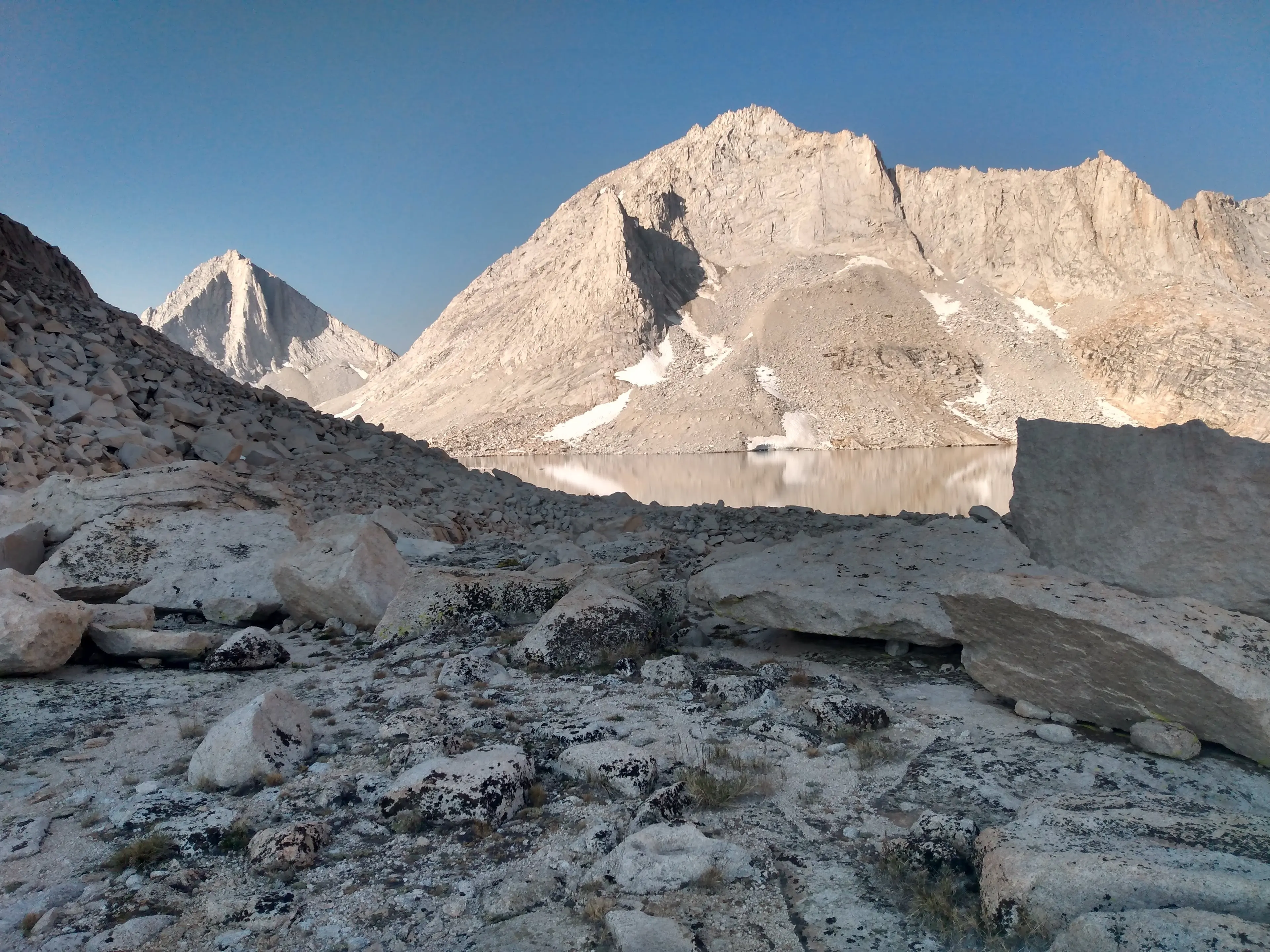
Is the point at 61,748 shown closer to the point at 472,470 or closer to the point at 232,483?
the point at 232,483

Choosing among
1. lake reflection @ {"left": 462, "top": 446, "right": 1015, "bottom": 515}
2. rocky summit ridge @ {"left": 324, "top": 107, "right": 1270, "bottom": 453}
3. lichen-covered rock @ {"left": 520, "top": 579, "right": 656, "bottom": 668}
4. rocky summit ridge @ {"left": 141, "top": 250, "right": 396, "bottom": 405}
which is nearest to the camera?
lichen-covered rock @ {"left": 520, "top": 579, "right": 656, "bottom": 668}

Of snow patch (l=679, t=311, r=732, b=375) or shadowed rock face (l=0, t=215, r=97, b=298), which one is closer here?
shadowed rock face (l=0, t=215, r=97, b=298)

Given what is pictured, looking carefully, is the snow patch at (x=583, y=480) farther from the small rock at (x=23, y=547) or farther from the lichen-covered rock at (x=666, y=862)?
the lichen-covered rock at (x=666, y=862)

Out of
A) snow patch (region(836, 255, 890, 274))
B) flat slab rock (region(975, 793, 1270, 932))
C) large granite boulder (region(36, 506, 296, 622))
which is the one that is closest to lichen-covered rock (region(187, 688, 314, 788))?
flat slab rock (region(975, 793, 1270, 932))

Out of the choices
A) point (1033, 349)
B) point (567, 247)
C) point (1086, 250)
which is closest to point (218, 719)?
point (1033, 349)

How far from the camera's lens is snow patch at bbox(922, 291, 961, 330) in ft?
255

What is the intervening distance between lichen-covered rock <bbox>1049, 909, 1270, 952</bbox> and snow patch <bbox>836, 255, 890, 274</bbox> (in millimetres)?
86633

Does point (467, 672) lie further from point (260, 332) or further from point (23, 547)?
point (260, 332)

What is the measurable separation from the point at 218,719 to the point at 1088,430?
6.35m

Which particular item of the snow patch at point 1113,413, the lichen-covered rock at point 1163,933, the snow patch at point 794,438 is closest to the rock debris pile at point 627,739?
the lichen-covered rock at point 1163,933

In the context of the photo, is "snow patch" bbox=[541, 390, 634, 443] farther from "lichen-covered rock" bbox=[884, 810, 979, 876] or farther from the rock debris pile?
"lichen-covered rock" bbox=[884, 810, 979, 876]

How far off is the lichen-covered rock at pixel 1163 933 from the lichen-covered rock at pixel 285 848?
2701 mm

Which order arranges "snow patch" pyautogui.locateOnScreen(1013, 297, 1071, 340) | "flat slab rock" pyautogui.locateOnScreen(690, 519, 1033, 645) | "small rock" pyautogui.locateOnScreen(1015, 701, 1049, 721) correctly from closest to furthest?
1. "small rock" pyautogui.locateOnScreen(1015, 701, 1049, 721)
2. "flat slab rock" pyautogui.locateOnScreen(690, 519, 1033, 645)
3. "snow patch" pyautogui.locateOnScreen(1013, 297, 1071, 340)

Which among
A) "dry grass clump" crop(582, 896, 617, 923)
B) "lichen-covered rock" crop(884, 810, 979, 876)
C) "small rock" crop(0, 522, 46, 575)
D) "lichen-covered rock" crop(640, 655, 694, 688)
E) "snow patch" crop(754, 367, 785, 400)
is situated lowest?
"dry grass clump" crop(582, 896, 617, 923)
